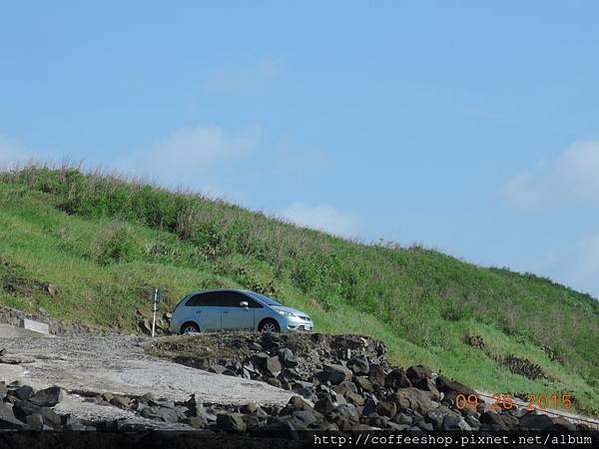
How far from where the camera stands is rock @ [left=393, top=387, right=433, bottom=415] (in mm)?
19562

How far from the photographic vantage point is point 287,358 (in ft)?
76.9

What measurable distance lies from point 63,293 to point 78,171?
57.2 ft

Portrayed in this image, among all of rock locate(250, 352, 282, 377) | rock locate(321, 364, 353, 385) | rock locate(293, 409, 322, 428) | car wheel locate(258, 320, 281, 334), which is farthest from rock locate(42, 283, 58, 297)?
rock locate(293, 409, 322, 428)

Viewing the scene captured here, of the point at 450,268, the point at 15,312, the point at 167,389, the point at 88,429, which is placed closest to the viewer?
the point at 88,429

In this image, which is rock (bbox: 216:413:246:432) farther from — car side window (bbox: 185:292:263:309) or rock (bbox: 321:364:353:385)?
car side window (bbox: 185:292:263:309)

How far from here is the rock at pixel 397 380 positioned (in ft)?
74.3

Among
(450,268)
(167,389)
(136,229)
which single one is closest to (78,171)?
(136,229)

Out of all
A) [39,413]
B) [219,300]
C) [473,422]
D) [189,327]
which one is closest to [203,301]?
[219,300]

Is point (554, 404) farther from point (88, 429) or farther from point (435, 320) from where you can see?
point (88, 429)

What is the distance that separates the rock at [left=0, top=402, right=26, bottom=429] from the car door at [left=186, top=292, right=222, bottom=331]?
685 inches

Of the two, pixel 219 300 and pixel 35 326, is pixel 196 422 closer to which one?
pixel 35 326

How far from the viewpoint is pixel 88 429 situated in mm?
14125

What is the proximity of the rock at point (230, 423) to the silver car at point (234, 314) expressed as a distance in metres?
15.1

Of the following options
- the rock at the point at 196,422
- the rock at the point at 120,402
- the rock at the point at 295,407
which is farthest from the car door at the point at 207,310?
the rock at the point at 196,422
